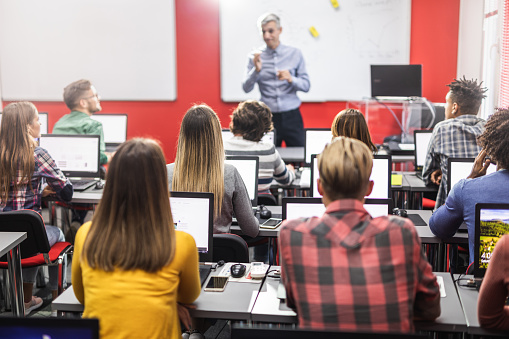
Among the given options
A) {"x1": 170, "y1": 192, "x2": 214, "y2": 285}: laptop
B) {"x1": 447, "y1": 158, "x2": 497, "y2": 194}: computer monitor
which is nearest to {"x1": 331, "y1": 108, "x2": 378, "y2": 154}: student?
{"x1": 447, "y1": 158, "x2": 497, "y2": 194}: computer monitor

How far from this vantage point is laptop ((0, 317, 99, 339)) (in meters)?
1.43

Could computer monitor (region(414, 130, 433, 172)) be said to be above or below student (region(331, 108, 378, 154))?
below

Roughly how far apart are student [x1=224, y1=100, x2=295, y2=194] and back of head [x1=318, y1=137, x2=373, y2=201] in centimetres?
223

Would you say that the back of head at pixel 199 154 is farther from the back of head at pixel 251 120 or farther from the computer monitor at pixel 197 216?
the back of head at pixel 251 120

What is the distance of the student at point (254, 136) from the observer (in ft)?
12.9

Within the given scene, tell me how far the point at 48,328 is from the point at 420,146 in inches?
162

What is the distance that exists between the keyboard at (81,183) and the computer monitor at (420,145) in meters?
2.76

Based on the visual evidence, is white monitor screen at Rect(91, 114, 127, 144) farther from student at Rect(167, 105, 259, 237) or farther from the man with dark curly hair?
the man with dark curly hair

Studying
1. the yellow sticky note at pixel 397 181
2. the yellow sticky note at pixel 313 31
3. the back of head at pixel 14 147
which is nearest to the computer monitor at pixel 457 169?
the yellow sticky note at pixel 397 181

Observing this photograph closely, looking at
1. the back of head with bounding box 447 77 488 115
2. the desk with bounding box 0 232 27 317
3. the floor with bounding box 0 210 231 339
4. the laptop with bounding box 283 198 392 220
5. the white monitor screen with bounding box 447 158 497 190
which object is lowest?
the floor with bounding box 0 210 231 339

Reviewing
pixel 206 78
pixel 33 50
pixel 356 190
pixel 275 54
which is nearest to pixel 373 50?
pixel 275 54

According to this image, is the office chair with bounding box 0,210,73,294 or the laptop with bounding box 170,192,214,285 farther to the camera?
the office chair with bounding box 0,210,73,294

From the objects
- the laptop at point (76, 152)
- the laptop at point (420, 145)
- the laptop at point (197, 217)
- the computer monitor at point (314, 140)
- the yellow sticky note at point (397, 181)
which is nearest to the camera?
the laptop at point (197, 217)

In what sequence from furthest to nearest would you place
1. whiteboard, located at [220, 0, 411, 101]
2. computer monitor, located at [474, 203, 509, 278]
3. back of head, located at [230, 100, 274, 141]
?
whiteboard, located at [220, 0, 411, 101], back of head, located at [230, 100, 274, 141], computer monitor, located at [474, 203, 509, 278]
